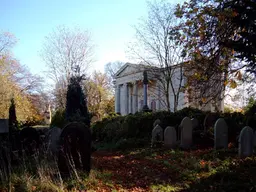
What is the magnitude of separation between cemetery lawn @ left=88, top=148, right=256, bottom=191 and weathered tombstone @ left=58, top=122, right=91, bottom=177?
379 millimetres

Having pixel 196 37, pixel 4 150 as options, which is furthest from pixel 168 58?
pixel 4 150

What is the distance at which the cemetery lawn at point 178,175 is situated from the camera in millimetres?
5375

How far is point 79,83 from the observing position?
1330cm

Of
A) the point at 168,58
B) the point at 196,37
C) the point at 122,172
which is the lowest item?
the point at 122,172

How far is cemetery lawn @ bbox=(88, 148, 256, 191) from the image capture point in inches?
212

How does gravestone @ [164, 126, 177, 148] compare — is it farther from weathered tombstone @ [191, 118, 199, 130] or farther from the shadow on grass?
the shadow on grass

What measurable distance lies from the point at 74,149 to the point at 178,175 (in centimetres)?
263

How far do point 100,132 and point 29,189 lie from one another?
516 inches

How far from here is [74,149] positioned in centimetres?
683

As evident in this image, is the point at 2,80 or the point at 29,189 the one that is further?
the point at 2,80

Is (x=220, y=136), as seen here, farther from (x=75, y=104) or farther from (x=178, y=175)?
(x=75, y=104)

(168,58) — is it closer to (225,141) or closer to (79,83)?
(79,83)

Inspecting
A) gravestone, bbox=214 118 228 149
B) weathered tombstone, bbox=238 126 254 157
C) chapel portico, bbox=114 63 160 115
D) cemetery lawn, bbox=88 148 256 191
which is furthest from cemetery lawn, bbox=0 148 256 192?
chapel portico, bbox=114 63 160 115

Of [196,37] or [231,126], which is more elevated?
[196,37]
